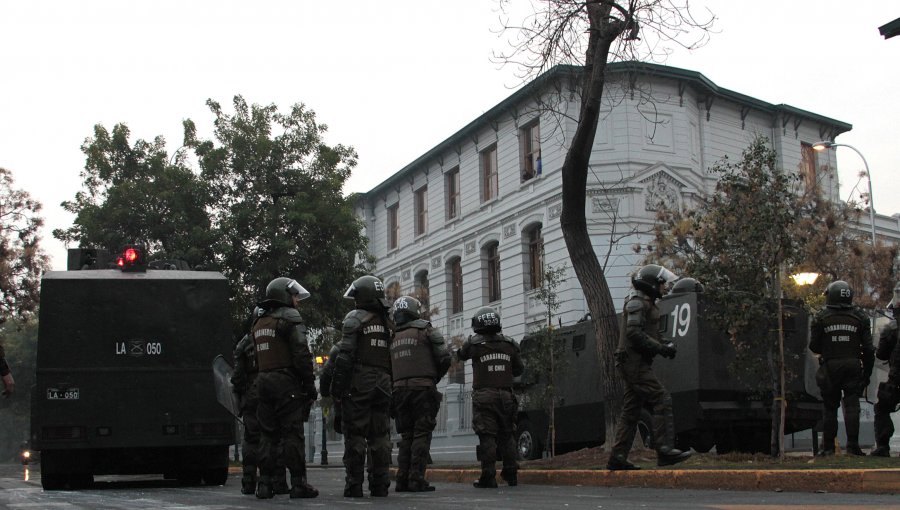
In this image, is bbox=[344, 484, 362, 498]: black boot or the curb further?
bbox=[344, 484, 362, 498]: black boot

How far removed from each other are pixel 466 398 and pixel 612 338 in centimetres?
1894

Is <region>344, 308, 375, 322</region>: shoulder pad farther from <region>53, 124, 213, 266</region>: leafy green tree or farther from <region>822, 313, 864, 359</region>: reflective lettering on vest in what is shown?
<region>53, 124, 213, 266</region>: leafy green tree

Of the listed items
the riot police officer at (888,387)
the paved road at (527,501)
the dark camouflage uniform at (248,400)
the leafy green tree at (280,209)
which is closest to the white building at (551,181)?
the leafy green tree at (280,209)

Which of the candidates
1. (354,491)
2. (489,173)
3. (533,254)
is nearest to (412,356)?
(354,491)

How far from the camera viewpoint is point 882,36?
60.6ft

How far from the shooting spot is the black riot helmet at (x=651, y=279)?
10.9 metres

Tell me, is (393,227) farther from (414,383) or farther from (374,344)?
(374,344)

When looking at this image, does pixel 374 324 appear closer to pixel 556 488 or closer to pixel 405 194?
pixel 556 488

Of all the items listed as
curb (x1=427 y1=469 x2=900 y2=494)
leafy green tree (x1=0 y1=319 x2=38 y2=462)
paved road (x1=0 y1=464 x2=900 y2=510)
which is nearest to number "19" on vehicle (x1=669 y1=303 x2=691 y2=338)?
curb (x1=427 y1=469 x2=900 y2=494)

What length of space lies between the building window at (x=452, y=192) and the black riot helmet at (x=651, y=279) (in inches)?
1174

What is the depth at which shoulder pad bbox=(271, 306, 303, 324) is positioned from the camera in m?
9.91

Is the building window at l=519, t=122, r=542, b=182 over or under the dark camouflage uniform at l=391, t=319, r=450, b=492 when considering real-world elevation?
over

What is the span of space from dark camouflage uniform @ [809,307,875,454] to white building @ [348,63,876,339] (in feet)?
54.0

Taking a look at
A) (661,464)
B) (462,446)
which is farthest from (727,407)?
(462,446)
